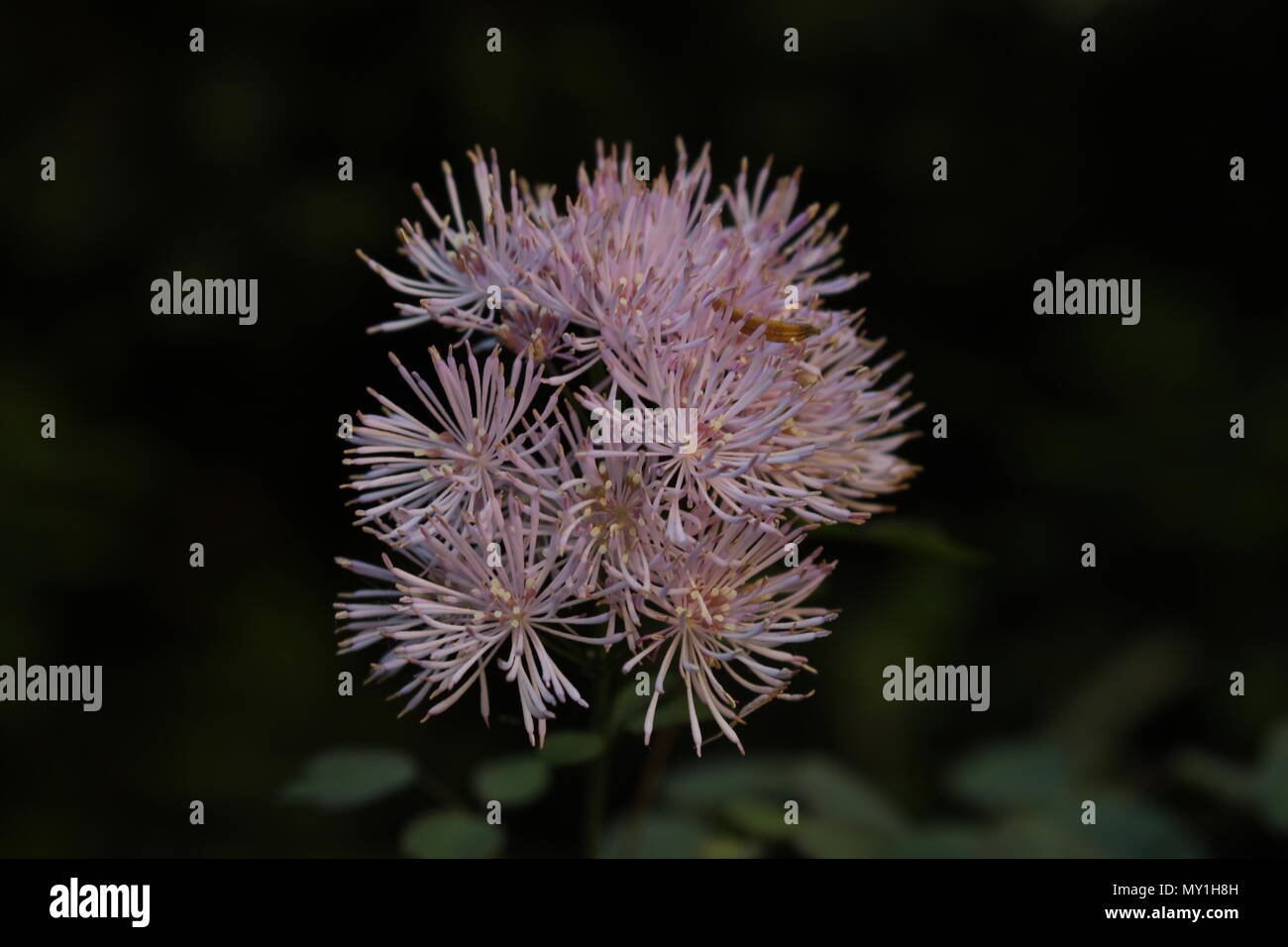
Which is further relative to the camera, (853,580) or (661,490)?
(853,580)

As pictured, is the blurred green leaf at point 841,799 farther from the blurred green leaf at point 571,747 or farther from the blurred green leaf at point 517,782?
the blurred green leaf at point 571,747

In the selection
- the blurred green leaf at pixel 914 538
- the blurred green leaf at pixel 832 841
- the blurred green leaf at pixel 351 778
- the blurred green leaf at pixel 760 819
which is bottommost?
the blurred green leaf at pixel 832 841

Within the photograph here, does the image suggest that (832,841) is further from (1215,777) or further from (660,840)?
(1215,777)

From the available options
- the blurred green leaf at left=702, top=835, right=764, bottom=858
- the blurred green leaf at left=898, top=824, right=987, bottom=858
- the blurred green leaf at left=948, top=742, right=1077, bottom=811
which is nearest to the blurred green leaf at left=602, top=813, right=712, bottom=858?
the blurred green leaf at left=702, top=835, right=764, bottom=858

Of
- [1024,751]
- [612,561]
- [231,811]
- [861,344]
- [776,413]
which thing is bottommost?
[231,811]

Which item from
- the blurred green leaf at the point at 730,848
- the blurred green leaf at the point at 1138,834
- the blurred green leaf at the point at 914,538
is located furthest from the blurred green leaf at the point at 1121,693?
the blurred green leaf at the point at 914,538
